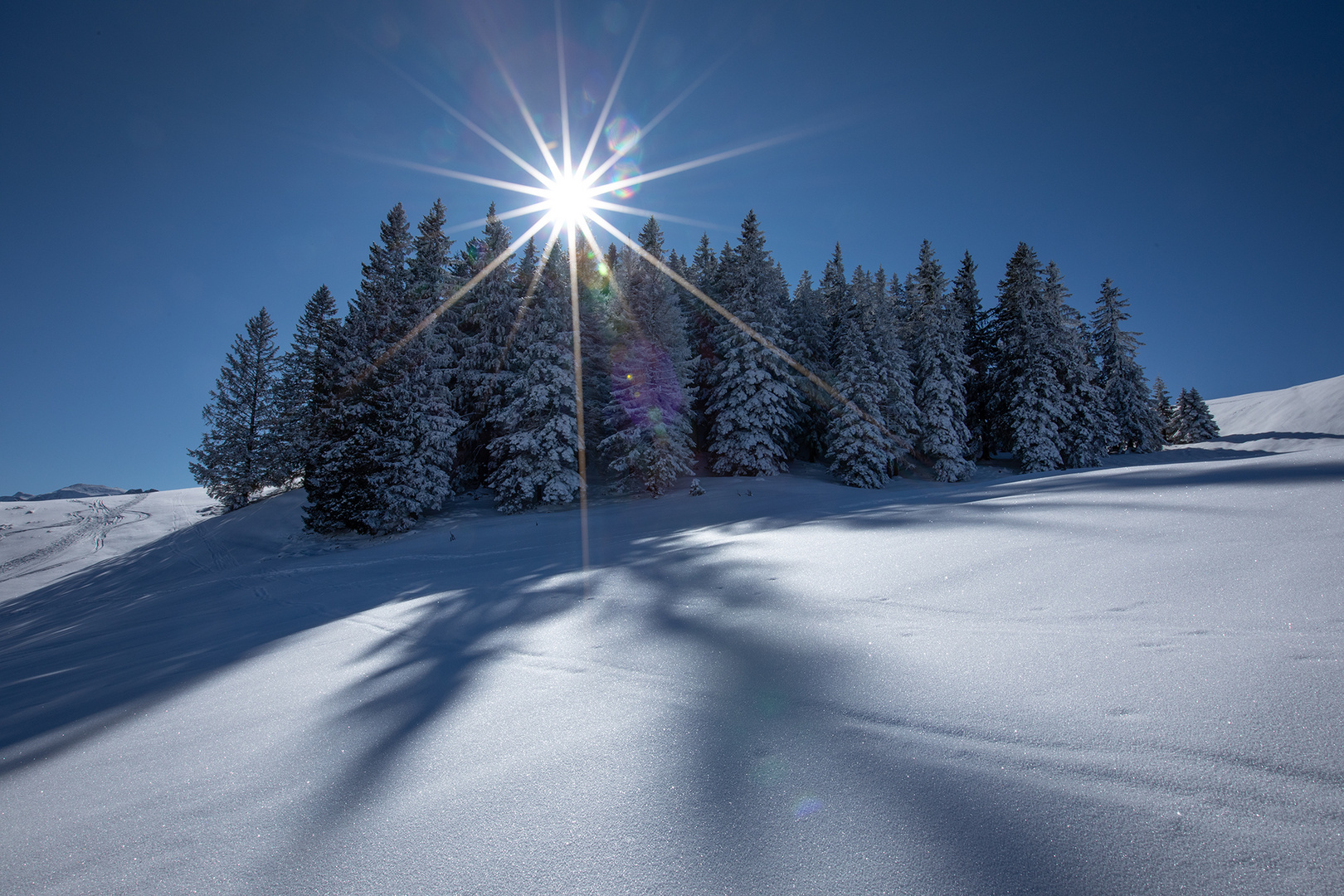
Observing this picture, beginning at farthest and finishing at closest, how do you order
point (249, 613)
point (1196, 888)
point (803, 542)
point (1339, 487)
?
1. point (249, 613)
2. point (803, 542)
3. point (1339, 487)
4. point (1196, 888)

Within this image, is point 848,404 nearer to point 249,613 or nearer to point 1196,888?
point 249,613

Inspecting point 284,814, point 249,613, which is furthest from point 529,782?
point 249,613

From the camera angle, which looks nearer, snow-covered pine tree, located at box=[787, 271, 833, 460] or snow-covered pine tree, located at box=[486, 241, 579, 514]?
snow-covered pine tree, located at box=[486, 241, 579, 514]

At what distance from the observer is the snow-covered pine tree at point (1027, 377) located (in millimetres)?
23688

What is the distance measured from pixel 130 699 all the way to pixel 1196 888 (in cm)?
576

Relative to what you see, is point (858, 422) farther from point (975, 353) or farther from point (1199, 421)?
point (1199, 421)

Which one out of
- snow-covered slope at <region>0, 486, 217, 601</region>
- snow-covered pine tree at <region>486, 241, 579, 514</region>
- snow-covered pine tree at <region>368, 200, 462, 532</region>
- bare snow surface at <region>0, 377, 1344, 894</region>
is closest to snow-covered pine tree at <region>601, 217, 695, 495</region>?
snow-covered pine tree at <region>486, 241, 579, 514</region>

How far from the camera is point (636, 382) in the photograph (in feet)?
66.1

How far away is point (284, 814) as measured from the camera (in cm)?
197

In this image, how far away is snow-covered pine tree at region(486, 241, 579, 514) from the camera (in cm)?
1834

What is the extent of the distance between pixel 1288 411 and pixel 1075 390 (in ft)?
132

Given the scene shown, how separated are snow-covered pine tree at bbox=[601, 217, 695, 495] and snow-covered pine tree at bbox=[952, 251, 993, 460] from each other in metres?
16.4

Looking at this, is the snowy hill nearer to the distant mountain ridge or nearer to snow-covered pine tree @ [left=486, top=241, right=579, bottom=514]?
the distant mountain ridge

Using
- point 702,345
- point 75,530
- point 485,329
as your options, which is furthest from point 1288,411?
point 75,530
